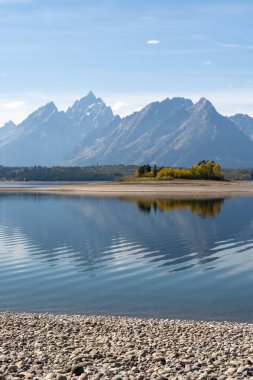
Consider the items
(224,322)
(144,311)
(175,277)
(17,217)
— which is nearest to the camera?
(224,322)

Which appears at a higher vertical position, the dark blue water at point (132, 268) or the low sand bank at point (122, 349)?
the low sand bank at point (122, 349)

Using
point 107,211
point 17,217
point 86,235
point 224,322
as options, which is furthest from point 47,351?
point 107,211

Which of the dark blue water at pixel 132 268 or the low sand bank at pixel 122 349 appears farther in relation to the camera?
the dark blue water at pixel 132 268

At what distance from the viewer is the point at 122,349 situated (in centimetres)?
2367

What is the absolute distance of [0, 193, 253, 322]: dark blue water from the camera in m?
37.1

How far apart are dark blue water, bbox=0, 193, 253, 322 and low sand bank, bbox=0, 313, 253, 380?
520 cm

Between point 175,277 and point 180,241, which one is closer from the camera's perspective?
point 175,277

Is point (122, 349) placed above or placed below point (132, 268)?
above

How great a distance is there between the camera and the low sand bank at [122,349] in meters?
20.0

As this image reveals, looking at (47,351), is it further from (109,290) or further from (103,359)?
(109,290)

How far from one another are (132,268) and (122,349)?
89.8 ft

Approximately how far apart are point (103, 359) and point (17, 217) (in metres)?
91.5

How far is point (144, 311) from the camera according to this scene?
Answer: 35.4 m

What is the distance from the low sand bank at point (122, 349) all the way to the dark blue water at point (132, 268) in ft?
17.1
